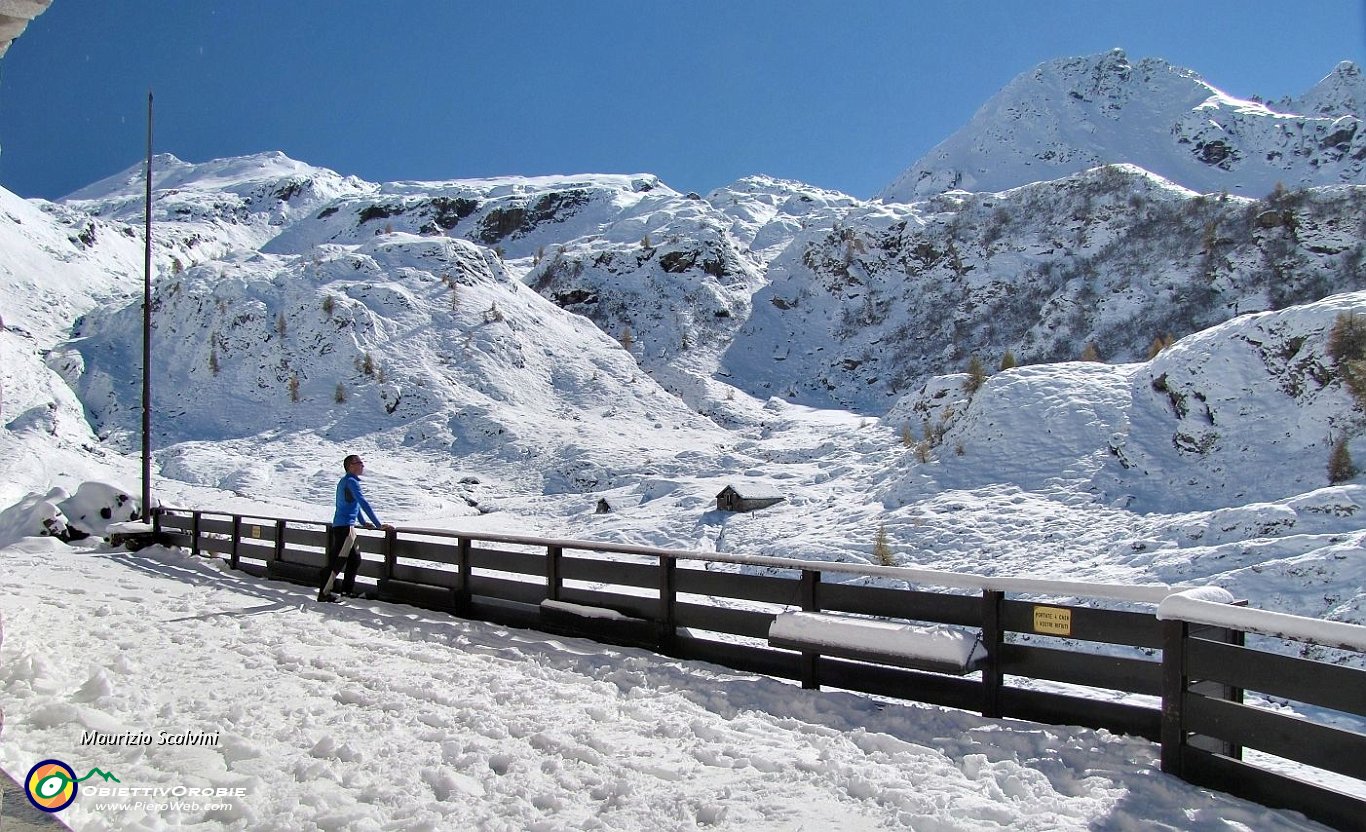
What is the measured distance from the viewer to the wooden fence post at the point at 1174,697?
4.93 m

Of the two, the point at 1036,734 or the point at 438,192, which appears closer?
the point at 1036,734

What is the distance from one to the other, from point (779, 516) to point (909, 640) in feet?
42.1

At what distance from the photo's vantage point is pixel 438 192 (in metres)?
78.1

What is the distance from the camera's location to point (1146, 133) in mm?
70750

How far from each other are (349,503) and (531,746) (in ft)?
22.3

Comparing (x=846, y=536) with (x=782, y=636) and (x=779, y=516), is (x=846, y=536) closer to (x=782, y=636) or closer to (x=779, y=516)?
(x=779, y=516)

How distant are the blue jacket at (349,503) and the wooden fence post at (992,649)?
7.84 metres

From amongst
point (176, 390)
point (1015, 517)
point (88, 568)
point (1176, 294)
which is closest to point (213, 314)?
point (176, 390)

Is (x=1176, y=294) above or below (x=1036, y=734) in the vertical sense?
above

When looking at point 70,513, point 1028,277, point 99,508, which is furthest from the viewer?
point 1028,277

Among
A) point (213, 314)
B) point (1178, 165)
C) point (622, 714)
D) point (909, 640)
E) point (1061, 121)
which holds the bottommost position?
point (622, 714)

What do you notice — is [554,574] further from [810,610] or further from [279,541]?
[279,541]

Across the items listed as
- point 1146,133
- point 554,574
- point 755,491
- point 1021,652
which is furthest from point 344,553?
point 1146,133

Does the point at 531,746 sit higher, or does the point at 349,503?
the point at 349,503
